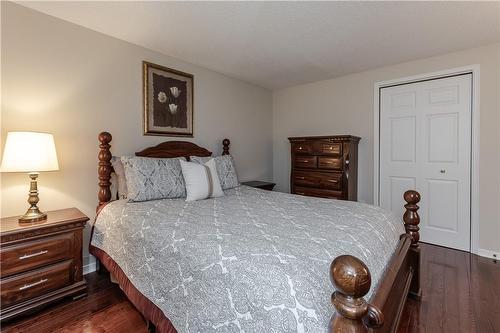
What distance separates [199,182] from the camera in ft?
7.66

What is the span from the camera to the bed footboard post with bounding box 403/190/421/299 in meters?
1.82

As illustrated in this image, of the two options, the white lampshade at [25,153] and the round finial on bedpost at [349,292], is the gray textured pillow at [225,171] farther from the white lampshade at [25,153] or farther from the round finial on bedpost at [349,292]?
the round finial on bedpost at [349,292]

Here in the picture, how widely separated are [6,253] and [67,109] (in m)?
1.25

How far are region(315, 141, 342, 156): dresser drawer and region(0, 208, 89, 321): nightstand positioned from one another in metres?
2.84

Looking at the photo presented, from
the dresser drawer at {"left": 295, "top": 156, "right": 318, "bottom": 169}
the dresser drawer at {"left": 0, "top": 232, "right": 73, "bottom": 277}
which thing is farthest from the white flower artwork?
the dresser drawer at {"left": 295, "top": 156, "right": 318, "bottom": 169}

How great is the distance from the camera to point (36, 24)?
6.73 ft

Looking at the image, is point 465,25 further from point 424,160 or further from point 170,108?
point 170,108

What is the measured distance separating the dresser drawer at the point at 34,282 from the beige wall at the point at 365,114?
331cm

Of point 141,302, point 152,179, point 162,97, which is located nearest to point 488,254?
point 141,302

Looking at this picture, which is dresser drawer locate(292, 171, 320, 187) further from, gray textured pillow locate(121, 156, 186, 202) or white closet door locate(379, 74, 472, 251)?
gray textured pillow locate(121, 156, 186, 202)

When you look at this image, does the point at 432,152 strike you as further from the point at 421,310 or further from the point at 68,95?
the point at 68,95

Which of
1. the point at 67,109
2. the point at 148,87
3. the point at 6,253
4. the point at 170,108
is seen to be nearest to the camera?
the point at 6,253

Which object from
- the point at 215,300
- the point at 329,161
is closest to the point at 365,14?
the point at 329,161

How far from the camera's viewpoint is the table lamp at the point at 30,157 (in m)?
1.70
